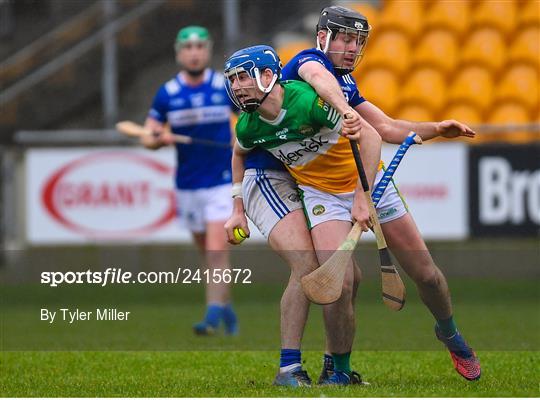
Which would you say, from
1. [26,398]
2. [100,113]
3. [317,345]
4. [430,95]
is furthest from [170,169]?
[26,398]

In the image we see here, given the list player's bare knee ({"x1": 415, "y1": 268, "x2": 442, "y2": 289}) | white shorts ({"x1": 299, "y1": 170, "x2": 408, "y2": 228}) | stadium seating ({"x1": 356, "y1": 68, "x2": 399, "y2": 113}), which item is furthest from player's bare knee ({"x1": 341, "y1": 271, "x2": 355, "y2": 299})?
stadium seating ({"x1": 356, "y1": 68, "x2": 399, "y2": 113})

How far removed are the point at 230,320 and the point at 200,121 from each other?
168 cm

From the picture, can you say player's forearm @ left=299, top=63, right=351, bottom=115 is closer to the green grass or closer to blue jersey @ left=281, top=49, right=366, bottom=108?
blue jersey @ left=281, top=49, right=366, bottom=108

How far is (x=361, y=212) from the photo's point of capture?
623 cm

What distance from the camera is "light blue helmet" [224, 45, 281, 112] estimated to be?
6.23m

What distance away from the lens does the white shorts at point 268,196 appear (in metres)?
6.63

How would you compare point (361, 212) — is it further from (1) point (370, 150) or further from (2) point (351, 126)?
(2) point (351, 126)

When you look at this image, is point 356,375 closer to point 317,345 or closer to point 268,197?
point 268,197

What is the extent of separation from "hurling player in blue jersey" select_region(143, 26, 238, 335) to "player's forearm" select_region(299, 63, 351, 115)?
378 centimetres

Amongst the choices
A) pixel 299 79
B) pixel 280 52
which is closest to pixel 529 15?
pixel 280 52

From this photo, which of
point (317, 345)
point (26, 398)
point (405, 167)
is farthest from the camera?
point (405, 167)

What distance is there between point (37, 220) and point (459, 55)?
5661mm

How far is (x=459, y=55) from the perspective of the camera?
15.6 m

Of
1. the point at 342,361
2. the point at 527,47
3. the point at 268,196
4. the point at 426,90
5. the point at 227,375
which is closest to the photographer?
the point at 342,361
